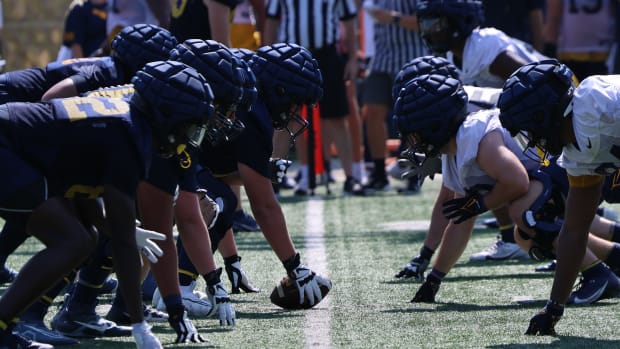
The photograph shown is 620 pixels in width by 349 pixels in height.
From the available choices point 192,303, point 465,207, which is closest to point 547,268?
point 465,207

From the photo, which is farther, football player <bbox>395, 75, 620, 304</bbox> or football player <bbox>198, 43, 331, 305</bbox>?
football player <bbox>198, 43, 331, 305</bbox>

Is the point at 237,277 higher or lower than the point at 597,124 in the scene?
lower

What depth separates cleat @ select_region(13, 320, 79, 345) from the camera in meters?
5.09

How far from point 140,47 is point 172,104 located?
1.42m

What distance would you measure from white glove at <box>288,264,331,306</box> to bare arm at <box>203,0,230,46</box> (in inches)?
86.4

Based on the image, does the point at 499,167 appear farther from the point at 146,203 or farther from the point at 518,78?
the point at 146,203

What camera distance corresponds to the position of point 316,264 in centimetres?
734

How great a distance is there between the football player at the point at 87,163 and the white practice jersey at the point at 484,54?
2885 mm

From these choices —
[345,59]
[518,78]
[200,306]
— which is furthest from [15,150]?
[345,59]

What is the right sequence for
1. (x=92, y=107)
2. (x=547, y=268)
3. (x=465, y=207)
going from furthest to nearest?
1. (x=547, y=268)
2. (x=465, y=207)
3. (x=92, y=107)

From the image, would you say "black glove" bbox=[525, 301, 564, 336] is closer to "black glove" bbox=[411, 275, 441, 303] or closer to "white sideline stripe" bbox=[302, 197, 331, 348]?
"white sideline stripe" bbox=[302, 197, 331, 348]

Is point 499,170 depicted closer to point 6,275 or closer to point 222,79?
point 222,79

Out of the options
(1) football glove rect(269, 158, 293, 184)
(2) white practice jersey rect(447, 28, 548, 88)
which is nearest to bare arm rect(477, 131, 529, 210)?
(1) football glove rect(269, 158, 293, 184)

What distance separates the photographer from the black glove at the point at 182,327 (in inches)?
196
